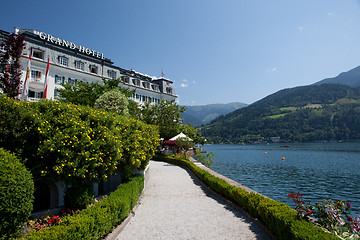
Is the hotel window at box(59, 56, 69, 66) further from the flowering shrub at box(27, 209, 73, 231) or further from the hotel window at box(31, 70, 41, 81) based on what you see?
the flowering shrub at box(27, 209, 73, 231)

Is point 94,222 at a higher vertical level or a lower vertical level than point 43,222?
higher

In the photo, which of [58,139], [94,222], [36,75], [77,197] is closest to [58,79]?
[36,75]

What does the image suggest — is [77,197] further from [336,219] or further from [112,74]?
[112,74]

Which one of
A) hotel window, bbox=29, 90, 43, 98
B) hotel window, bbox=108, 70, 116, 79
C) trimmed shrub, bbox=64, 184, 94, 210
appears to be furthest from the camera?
hotel window, bbox=108, 70, 116, 79

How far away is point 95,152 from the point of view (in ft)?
Answer: 27.7

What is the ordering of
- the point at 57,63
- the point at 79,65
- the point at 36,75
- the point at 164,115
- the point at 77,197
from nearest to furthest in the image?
the point at 77,197
the point at 36,75
the point at 164,115
the point at 57,63
the point at 79,65

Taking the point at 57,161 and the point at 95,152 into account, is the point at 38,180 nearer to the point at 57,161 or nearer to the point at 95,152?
the point at 57,161

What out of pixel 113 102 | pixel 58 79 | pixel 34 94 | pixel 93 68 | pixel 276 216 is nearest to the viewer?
pixel 276 216

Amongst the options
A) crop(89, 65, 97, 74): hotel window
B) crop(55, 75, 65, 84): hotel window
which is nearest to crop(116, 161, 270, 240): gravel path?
crop(55, 75, 65, 84): hotel window

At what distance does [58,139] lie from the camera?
7.30 meters

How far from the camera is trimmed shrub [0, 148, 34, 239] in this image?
496 centimetres

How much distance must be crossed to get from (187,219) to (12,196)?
623cm

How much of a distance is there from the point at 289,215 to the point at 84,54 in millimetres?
43911

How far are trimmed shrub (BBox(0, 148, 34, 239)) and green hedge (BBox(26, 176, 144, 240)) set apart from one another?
1.71 feet
